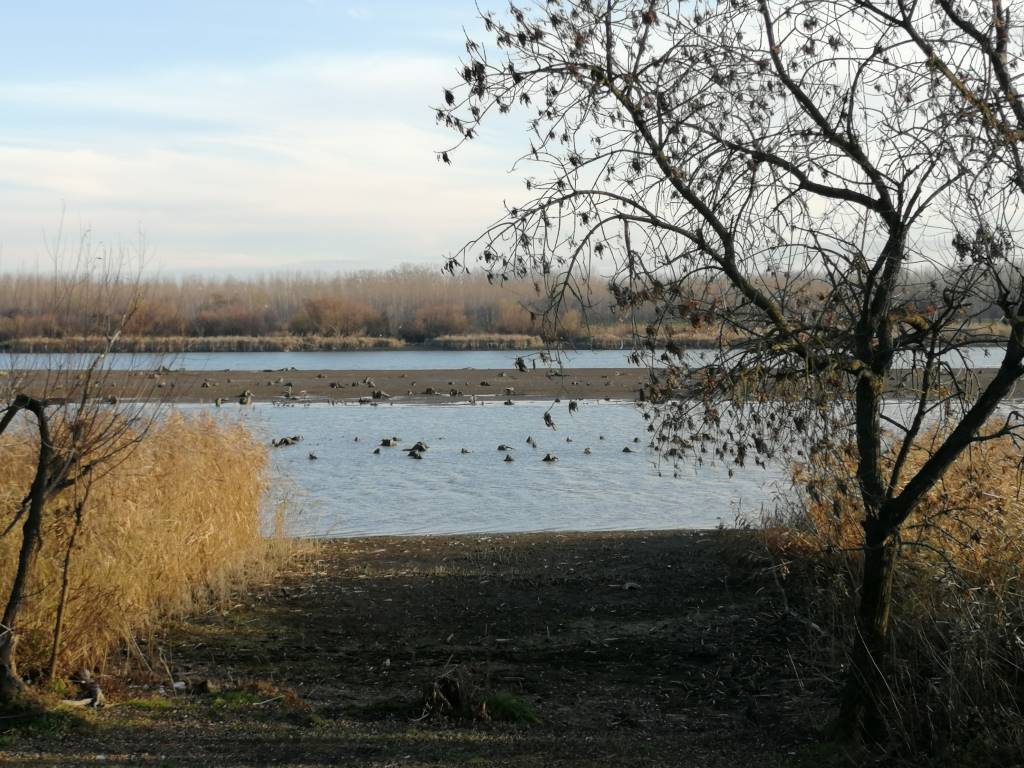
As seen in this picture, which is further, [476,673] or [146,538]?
[146,538]

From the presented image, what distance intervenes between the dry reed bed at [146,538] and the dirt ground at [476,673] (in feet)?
1.14

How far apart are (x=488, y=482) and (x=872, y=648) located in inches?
561

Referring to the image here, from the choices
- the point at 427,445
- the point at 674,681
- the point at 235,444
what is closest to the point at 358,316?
the point at 427,445

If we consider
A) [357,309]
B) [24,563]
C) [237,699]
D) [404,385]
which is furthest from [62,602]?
[357,309]

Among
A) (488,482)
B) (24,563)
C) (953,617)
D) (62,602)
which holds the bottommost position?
(488,482)

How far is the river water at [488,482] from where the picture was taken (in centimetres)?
1666

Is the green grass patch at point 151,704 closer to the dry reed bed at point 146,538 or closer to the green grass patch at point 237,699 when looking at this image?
the green grass patch at point 237,699

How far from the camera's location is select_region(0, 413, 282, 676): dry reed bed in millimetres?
7926

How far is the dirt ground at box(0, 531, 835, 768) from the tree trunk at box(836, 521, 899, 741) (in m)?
0.38

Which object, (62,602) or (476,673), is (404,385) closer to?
(476,673)

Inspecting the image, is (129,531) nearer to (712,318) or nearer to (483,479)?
(712,318)

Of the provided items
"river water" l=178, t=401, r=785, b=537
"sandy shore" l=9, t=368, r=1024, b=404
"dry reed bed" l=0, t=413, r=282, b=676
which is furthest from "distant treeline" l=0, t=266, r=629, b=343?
"dry reed bed" l=0, t=413, r=282, b=676

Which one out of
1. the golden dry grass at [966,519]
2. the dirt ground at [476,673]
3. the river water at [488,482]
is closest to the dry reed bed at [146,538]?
the dirt ground at [476,673]

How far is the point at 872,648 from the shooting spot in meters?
6.56
